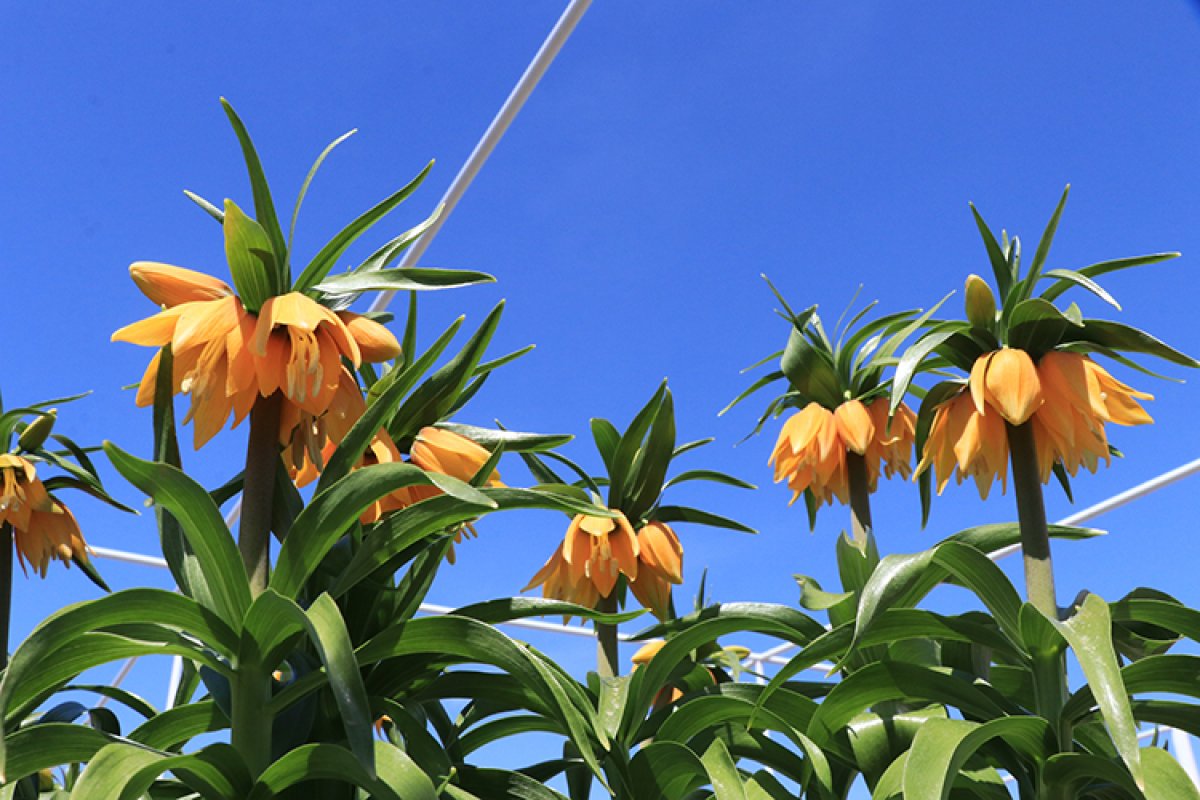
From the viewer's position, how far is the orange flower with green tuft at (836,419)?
53.3 inches

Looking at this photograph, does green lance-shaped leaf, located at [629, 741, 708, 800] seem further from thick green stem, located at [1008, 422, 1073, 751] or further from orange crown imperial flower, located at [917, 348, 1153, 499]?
orange crown imperial flower, located at [917, 348, 1153, 499]

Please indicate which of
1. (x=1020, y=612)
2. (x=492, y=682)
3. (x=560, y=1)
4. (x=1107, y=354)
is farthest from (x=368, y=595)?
(x=560, y=1)

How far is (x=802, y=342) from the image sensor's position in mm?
1388

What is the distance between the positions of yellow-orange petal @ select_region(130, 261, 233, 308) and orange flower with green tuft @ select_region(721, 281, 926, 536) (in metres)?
0.76

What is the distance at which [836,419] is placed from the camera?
54.1 inches

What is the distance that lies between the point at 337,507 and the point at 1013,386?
1.72 ft

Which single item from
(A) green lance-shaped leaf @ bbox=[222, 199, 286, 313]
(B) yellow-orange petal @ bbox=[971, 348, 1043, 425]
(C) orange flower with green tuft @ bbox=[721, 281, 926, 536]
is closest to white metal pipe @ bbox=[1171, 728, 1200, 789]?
(C) orange flower with green tuft @ bbox=[721, 281, 926, 536]

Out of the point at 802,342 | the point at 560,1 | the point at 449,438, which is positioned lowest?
the point at 449,438

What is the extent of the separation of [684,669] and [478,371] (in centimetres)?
31

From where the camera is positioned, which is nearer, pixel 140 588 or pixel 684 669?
pixel 140 588

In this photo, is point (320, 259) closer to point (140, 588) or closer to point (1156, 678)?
point (140, 588)

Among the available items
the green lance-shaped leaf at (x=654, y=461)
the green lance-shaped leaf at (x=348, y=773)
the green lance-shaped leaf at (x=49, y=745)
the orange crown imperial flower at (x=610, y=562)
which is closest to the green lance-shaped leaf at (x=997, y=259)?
the green lance-shaped leaf at (x=654, y=461)

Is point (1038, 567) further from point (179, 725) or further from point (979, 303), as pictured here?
point (179, 725)

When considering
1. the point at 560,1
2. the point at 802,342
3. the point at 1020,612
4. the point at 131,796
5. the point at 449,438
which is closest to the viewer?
the point at 131,796
